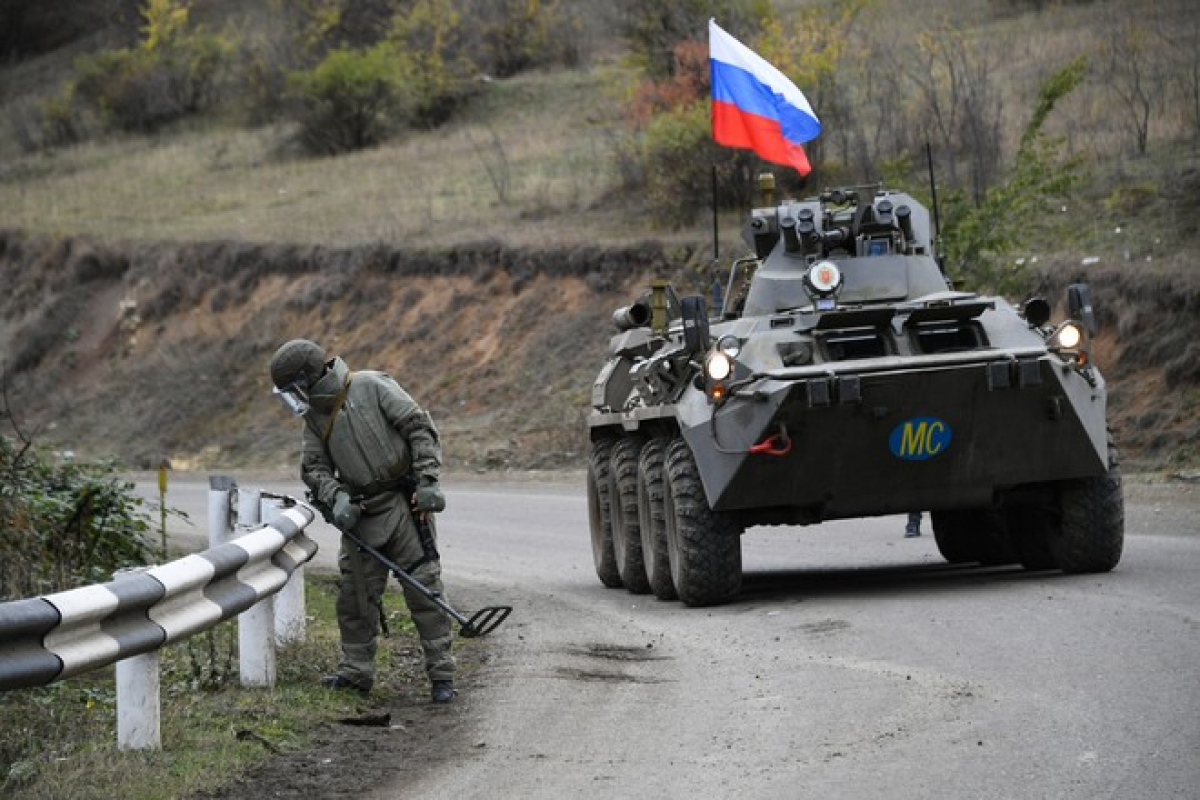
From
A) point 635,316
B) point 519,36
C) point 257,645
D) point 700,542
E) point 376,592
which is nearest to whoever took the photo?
point 257,645

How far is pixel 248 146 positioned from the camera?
63188 millimetres

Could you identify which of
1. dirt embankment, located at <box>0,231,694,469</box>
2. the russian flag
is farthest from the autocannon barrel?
dirt embankment, located at <box>0,231,694,469</box>

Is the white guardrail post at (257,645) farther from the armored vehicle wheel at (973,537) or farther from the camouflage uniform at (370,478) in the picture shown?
the armored vehicle wheel at (973,537)

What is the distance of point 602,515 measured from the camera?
55.1ft

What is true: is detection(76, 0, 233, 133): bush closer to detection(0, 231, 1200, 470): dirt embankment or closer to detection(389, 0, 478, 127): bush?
detection(389, 0, 478, 127): bush

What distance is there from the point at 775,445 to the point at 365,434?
3.54 meters

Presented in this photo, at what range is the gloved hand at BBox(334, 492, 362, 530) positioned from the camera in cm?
1038

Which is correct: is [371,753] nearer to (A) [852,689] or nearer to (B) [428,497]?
(B) [428,497]

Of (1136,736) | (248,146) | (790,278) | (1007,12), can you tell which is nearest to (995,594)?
(790,278)

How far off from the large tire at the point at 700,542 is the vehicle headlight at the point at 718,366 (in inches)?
32.3

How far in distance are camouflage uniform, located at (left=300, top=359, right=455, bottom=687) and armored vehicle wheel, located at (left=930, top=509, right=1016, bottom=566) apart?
595 centimetres

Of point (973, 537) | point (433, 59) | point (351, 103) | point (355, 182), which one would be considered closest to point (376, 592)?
point (973, 537)

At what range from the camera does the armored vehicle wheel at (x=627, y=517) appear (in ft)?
51.6

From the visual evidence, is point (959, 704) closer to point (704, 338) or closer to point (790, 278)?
point (704, 338)
